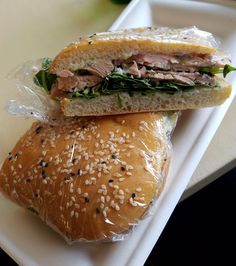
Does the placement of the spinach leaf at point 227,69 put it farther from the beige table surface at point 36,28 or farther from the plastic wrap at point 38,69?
the beige table surface at point 36,28

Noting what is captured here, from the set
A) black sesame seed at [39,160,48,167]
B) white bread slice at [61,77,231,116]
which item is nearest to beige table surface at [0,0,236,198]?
white bread slice at [61,77,231,116]

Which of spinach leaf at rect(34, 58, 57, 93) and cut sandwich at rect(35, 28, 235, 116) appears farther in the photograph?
spinach leaf at rect(34, 58, 57, 93)

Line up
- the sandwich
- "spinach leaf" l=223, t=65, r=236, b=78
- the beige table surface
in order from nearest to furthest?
the sandwich
"spinach leaf" l=223, t=65, r=236, b=78
the beige table surface

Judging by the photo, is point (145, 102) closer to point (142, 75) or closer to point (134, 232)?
point (142, 75)

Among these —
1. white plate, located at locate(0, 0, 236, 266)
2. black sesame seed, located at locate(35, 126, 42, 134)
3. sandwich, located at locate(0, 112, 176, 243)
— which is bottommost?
white plate, located at locate(0, 0, 236, 266)

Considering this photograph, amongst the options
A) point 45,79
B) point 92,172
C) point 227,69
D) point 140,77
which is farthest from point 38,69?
point 227,69

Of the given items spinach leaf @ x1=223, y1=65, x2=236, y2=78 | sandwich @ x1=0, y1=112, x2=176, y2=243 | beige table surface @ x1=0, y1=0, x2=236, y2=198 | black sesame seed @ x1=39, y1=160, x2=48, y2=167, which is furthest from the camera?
beige table surface @ x1=0, y1=0, x2=236, y2=198

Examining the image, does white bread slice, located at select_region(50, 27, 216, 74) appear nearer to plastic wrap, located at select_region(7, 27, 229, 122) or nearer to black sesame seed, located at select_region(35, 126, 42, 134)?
plastic wrap, located at select_region(7, 27, 229, 122)

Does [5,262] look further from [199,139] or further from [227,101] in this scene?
[227,101]
